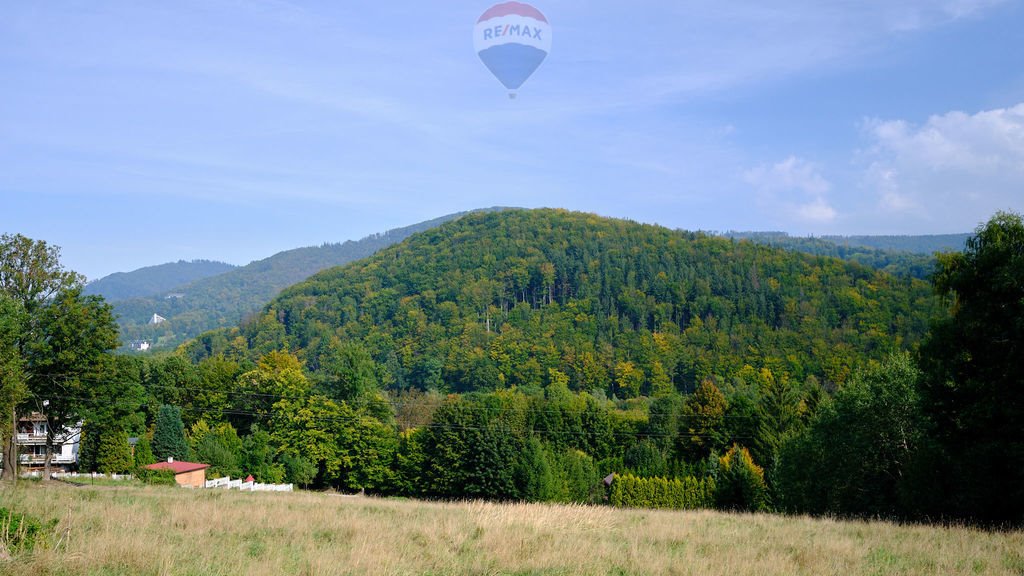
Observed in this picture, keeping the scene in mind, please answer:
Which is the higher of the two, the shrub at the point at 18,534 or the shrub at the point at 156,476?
the shrub at the point at 18,534

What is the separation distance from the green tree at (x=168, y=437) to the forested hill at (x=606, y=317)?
187 feet

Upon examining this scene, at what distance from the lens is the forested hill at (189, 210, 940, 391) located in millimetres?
130625

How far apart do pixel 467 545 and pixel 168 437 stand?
5072 cm

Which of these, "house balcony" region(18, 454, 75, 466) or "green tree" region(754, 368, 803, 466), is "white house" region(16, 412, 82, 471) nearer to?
"house balcony" region(18, 454, 75, 466)

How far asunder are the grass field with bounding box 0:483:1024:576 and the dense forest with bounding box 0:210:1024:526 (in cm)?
832

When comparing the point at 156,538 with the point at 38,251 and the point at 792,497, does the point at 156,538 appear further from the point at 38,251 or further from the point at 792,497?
the point at 792,497

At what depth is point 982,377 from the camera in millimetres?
18828

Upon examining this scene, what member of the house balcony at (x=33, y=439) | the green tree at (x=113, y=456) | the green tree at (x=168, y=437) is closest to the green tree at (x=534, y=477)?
the green tree at (x=168, y=437)

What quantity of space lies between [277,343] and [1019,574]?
514 feet

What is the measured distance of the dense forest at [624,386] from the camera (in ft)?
65.5

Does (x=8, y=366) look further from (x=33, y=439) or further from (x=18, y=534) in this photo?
(x=33, y=439)

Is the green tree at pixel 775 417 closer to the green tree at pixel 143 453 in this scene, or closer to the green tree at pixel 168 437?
the green tree at pixel 168 437

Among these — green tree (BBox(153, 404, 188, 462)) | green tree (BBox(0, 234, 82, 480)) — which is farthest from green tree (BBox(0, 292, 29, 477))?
green tree (BBox(153, 404, 188, 462))

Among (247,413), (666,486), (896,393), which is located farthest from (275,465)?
(896,393)
